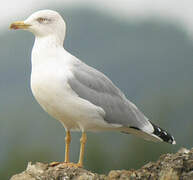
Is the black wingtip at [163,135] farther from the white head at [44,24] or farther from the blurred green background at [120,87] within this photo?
the blurred green background at [120,87]

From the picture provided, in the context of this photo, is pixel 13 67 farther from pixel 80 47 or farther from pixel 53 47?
pixel 53 47

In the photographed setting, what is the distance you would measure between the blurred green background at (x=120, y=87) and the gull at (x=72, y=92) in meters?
22.6

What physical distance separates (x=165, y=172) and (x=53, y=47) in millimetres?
3071

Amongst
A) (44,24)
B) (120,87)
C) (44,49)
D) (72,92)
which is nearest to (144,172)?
(72,92)

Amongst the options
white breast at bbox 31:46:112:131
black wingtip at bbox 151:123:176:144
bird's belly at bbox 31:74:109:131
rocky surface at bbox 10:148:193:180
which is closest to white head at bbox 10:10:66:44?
white breast at bbox 31:46:112:131

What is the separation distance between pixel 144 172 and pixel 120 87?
135580 millimetres

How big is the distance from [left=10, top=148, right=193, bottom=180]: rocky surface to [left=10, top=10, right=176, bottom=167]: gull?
1.92ft

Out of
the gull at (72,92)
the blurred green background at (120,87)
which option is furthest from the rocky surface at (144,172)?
the blurred green background at (120,87)

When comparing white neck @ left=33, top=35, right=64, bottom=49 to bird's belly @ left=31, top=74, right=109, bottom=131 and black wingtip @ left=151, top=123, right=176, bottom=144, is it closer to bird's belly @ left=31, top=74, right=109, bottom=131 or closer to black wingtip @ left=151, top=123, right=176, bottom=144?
bird's belly @ left=31, top=74, right=109, bottom=131

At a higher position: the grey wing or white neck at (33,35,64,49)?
white neck at (33,35,64,49)

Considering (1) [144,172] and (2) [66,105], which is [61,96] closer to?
(2) [66,105]

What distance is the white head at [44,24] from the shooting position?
12.4 meters

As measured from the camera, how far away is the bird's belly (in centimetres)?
1173

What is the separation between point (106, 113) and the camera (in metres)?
12.3
